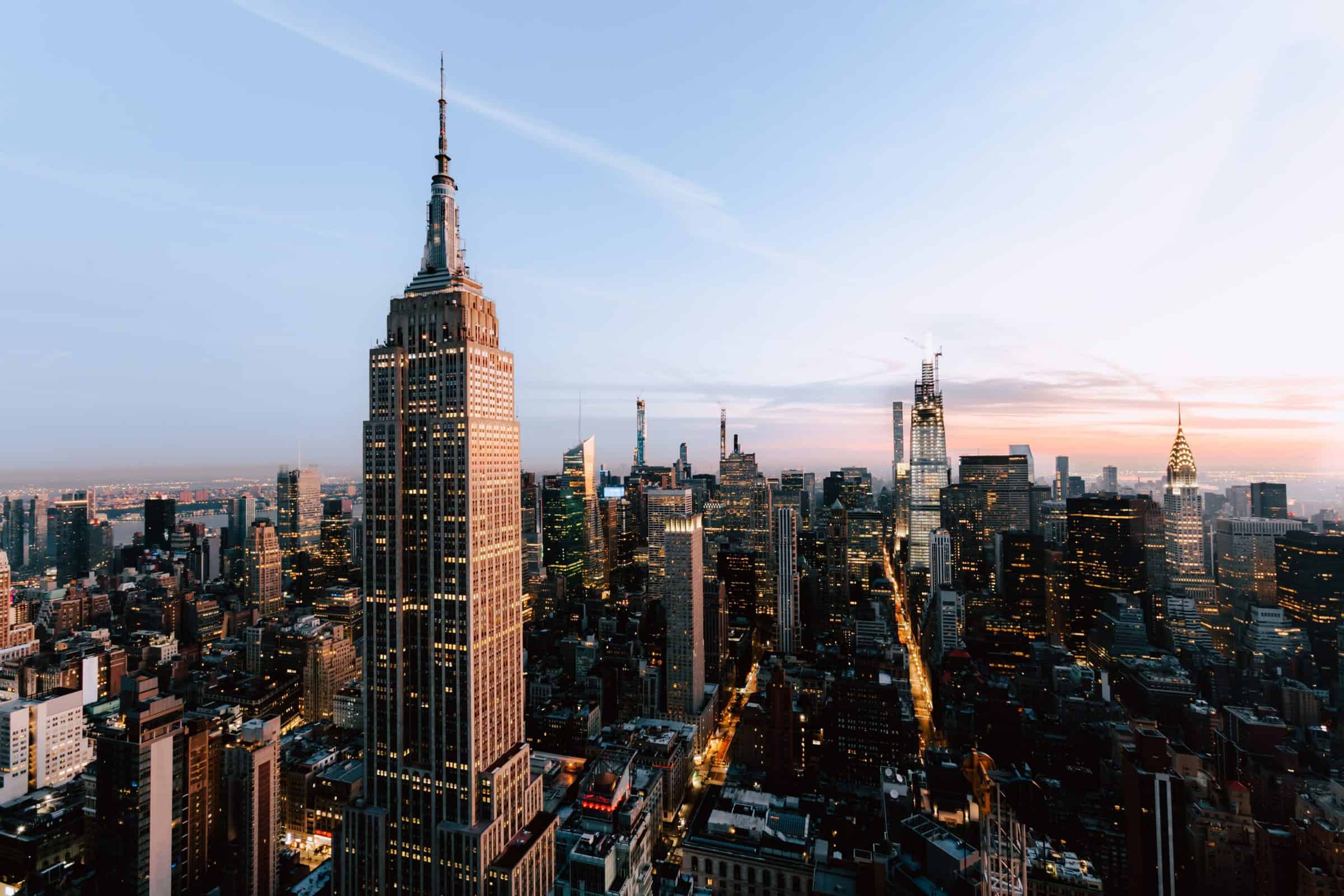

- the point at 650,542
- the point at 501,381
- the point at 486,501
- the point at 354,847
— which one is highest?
the point at 501,381

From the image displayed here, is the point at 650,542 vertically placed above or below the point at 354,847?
above

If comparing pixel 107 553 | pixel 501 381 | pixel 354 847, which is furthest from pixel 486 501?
pixel 107 553

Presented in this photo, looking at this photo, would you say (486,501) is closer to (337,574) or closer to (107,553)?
(337,574)

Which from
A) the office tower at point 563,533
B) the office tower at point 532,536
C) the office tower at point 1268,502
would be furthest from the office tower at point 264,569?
the office tower at point 1268,502

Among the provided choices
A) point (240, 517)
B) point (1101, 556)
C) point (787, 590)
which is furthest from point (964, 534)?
point (240, 517)

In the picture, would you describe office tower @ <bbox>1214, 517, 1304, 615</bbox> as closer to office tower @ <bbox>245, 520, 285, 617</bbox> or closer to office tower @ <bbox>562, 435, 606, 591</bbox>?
office tower @ <bbox>562, 435, 606, 591</bbox>

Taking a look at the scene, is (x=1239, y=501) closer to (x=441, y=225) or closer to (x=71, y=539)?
(x=441, y=225)
